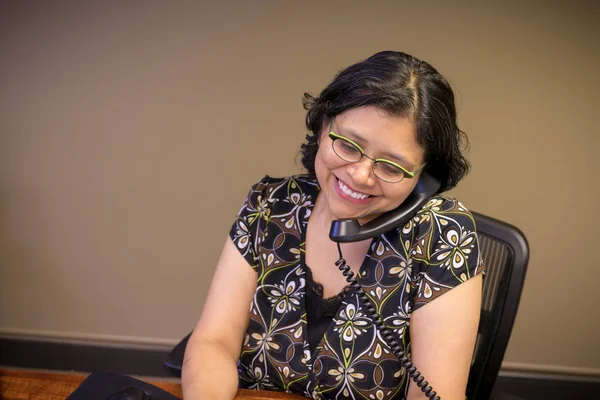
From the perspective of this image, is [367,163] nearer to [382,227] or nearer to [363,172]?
[363,172]

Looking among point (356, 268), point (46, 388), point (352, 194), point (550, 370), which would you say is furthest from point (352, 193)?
point (550, 370)

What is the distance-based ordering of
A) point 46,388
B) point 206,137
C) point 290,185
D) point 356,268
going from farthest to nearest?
1. point 206,137
2. point 290,185
3. point 356,268
4. point 46,388

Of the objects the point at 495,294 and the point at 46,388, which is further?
the point at 495,294

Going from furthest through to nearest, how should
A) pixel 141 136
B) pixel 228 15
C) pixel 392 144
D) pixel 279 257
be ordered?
pixel 141 136, pixel 228 15, pixel 279 257, pixel 392 144

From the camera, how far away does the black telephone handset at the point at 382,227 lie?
4.81 feet

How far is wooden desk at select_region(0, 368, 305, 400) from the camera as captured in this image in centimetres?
133

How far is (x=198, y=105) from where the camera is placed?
101 inches

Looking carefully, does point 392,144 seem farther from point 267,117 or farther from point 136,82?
point 136,82

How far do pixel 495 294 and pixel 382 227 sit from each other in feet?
1.20

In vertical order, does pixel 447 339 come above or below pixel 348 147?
below

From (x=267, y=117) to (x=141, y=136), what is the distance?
52 cm

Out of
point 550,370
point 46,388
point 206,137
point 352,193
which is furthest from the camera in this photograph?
point 550,370

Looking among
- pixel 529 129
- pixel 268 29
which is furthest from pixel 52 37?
pixel 529 129

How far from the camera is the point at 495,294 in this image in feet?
5.29
